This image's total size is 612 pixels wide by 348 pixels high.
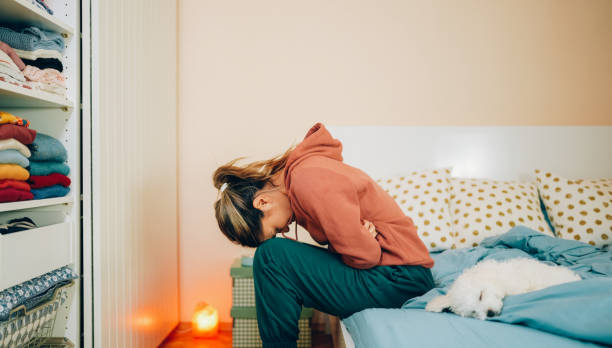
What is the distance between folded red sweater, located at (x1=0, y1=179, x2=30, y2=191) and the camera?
2.89ft

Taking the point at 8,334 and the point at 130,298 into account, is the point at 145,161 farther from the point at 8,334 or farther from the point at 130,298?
A: the point at 8,334

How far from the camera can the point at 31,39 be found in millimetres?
1029

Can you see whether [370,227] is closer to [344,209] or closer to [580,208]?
[344,209]

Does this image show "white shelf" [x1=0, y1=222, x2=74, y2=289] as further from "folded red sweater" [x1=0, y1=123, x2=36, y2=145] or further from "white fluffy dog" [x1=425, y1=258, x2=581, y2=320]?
"white fluffy dog" [x1=425, y1=258, x2=581, y2=320]

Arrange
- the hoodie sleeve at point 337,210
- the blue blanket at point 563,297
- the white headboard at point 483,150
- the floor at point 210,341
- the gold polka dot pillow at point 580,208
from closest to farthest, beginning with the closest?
1. the blue blanket at point 563,297
2. the hoodie sleeve at point 337,210
3. the gold polka dot pillow at point 580,208
4. the floor at point 210,341
5. the white headboard at point 483,150

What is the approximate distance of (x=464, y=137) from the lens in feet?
6.73

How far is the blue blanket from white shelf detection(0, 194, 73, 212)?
114cm

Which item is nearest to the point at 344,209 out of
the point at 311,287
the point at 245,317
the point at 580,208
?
the point at 311,287

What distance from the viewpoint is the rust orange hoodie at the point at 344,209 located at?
38.1 inches

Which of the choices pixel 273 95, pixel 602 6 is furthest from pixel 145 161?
pixel 602 6

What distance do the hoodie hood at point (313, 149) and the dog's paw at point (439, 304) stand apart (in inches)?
21.7

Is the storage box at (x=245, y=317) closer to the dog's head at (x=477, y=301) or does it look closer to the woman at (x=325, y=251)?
the woman at (x=325, y=251)

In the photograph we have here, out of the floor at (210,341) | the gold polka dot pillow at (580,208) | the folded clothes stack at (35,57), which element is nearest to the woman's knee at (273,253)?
the folded clothes stack at (35,57)

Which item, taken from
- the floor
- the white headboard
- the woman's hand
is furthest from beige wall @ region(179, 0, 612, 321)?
the woman's hand
